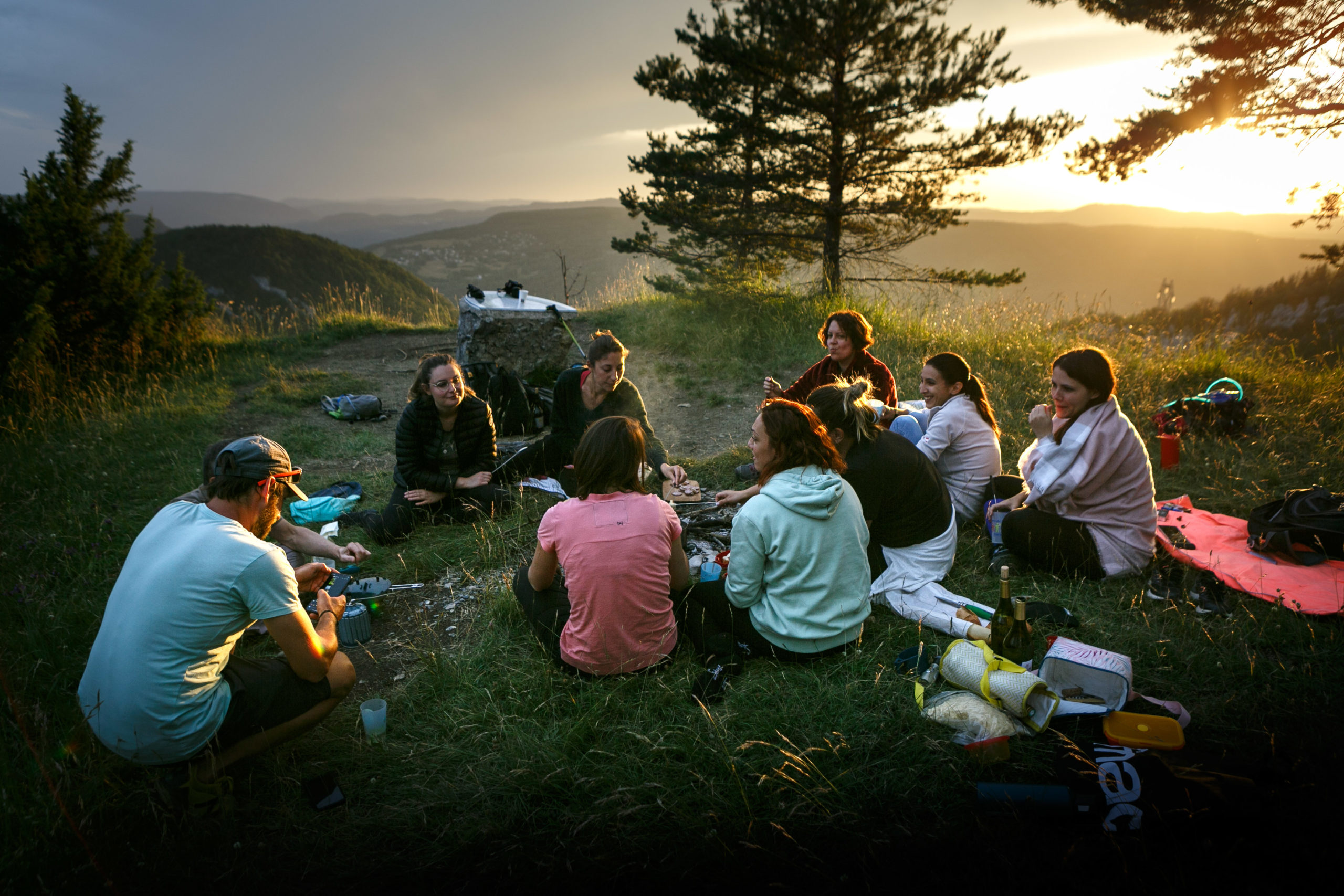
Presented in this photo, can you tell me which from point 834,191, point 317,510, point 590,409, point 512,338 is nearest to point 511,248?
point 834,191

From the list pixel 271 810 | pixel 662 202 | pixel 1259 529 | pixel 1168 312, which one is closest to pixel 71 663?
pixel 271 810

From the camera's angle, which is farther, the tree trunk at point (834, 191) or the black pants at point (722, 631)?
the tree trunk at point (834, 191)

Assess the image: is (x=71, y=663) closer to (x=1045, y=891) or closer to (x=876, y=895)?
(x=876, y=895)

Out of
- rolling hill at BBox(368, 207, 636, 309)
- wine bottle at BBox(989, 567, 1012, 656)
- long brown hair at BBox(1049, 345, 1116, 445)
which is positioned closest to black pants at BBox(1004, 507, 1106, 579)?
long brown hair at BBox(1049, 345, 1116, 445)

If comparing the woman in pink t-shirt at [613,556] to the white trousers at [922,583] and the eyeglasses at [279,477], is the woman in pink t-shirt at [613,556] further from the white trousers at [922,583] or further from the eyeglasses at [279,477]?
the white trousers at [922,583]

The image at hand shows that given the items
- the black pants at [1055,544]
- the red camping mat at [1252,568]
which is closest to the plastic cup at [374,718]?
the black pants at [1055,544]

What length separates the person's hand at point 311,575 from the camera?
10.1 feet

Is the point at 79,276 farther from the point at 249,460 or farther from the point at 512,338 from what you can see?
the point at 249,460

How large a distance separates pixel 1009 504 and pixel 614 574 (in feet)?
8.84

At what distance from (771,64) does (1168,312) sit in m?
9.03

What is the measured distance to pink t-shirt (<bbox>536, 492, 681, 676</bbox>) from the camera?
105 inches

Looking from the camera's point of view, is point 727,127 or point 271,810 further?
point 727,127

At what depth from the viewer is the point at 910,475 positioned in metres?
3.44

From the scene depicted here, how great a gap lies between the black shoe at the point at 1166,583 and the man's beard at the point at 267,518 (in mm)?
4262
